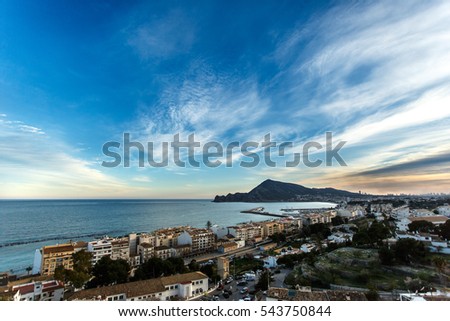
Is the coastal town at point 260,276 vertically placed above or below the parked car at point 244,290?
above

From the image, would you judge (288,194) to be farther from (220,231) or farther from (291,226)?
(220,231)

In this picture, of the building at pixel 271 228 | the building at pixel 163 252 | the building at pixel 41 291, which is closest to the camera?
the building at pixel 41 291

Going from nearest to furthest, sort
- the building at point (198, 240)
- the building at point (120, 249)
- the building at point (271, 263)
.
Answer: the building at point (271, 263) < the building at point (120, 249) < the building at point (198, 240)

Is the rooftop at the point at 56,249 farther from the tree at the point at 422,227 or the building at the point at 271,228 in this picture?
the tree at the point at 422,227

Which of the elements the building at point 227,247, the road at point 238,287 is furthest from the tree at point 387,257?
the building at point 227,247

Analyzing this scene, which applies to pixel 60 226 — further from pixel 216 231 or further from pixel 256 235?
pixel 256 235

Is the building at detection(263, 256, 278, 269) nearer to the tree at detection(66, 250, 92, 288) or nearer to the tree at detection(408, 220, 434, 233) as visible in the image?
the tree at detection(66, 250, 92, 288)
